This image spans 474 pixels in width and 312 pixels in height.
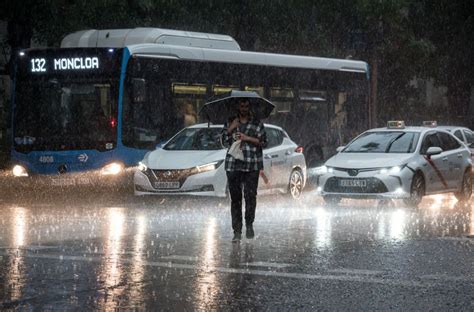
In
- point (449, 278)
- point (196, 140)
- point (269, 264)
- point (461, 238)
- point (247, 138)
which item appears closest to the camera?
point (449, 278)

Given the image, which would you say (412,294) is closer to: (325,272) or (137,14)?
(325,272)

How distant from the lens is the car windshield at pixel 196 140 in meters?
20.6

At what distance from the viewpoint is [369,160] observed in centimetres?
1962

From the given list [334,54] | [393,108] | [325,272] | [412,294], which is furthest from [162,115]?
[393,108]

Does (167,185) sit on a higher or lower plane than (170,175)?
lower

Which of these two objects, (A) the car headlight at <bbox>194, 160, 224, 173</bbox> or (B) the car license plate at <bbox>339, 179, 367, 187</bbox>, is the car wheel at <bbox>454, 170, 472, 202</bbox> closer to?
(B) the car license plate at <bbox>339, 179, 367, 187</bbox>

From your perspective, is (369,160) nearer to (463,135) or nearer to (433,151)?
(433,151)

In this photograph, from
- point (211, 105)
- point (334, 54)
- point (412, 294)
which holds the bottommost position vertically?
point (412, 294)

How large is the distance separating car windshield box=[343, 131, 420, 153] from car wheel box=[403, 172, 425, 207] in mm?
584

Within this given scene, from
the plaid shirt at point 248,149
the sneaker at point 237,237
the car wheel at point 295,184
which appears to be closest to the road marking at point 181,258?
the sneaker at point 237,237

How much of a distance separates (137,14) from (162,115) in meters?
9.31

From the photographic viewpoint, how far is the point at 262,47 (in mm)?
36562

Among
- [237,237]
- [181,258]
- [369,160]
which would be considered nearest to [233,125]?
[237,237]

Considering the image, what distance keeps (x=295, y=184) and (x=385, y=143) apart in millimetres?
2402
